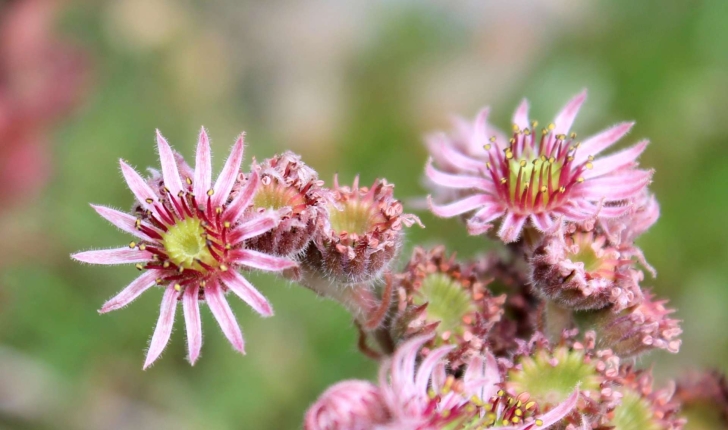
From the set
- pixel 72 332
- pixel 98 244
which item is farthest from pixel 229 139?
pixel 72 332

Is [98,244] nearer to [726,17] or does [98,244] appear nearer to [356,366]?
[356,366]

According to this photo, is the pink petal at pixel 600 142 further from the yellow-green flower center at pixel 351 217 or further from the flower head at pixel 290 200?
the flower head at pixel 290 200

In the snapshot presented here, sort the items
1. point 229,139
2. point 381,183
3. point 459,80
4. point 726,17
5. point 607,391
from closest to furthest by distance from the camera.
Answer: point 607,391
point 381,183
point 726,17
point 229,139
point 459,80

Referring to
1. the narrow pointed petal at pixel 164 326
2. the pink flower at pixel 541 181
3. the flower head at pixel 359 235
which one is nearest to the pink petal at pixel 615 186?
the pink flower at pixel 541 181

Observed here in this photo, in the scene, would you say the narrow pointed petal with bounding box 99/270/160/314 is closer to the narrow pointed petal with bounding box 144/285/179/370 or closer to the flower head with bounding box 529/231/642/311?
the narrow pointed petal with bounding box 144/285/179/370

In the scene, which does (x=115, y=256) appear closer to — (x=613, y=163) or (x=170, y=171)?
(x=170, y=171)
